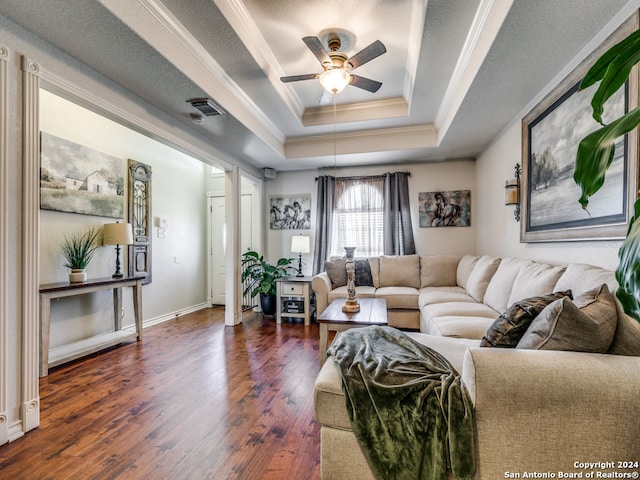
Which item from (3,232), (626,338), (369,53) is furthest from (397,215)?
(3,232)

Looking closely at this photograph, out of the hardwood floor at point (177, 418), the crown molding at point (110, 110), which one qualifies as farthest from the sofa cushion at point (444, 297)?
the crown molding at point (110, 110)

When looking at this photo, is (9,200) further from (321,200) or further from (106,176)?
(321,200)

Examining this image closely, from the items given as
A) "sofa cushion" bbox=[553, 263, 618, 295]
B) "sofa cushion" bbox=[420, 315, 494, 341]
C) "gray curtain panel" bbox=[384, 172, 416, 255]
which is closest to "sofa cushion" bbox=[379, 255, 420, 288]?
"gray curtain panel" bbox=[384, 172, 416, 255]

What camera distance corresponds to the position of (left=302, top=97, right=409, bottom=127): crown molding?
3.70 metres

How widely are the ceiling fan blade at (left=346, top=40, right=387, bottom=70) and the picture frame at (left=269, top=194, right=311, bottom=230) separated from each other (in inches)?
116

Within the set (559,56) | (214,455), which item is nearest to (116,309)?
(214,455)

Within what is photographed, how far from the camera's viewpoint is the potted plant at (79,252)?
121 inches

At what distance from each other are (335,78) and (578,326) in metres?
2.26

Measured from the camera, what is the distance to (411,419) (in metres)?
1.25

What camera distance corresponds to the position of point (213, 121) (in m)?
3.14

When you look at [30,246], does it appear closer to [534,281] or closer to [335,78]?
[335,78]

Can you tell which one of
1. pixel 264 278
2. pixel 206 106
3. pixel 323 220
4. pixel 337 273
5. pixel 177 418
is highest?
pixel 206 106

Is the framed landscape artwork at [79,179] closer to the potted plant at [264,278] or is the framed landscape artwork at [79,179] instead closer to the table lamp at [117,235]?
the table lamp at [117,235]

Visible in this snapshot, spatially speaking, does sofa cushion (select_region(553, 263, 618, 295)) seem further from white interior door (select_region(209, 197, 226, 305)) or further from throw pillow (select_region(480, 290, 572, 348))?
white interior door (select_region(209, 197, 226, 305))
